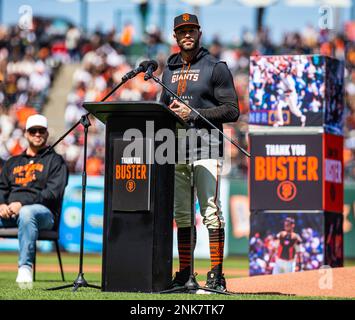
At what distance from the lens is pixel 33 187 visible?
36.1 ft

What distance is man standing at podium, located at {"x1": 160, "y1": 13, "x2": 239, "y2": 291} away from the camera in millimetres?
8453

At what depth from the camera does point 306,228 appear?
38.8 feet

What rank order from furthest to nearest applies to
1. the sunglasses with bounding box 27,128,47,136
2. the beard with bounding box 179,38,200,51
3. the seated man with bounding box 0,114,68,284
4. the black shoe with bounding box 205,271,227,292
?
the sunglasses with bounding box 27,128,47,136 → the seated man with bounding box 0,114,68,284 → the beard with bounding box 179,38,200,51 → the black shoe with bounding box 205,271,227,292

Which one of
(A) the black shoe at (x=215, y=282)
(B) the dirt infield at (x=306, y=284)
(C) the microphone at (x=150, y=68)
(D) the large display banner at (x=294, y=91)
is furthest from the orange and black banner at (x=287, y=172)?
(C) the microphone at (x=150, y=68)

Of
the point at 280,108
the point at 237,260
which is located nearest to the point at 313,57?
the point at 280,108

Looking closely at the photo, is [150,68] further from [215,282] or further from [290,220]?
[290,220]

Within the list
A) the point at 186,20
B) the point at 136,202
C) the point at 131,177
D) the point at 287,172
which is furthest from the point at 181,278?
the point at 287,172

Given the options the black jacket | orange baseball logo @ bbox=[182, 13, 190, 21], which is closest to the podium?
orange baseball logo @ bbox=[182, 13, 190, 21]

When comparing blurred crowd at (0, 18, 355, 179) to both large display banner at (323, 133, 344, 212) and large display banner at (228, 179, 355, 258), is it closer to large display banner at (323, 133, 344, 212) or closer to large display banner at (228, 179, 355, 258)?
large display banner at (228, 179, 355, 258)

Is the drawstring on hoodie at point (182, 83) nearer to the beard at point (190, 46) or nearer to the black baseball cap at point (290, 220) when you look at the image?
the beard at point (190, 46)

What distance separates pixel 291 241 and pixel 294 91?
77.1 inches

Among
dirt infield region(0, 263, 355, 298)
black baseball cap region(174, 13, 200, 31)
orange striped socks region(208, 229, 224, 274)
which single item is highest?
black baseball cap region(174, 13, 200, 31)

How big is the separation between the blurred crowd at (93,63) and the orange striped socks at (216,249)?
14.2 metres

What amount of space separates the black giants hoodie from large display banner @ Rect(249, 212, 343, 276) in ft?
11.7
